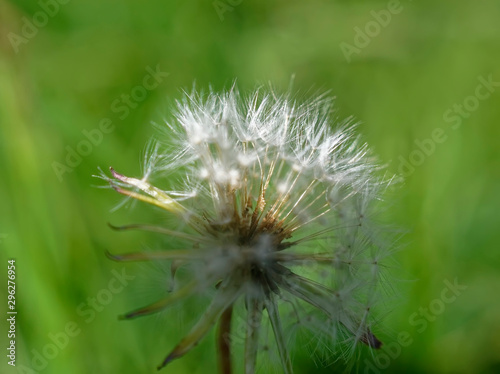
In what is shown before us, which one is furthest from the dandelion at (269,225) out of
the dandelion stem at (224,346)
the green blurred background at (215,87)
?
the green blurred background at (215,87)

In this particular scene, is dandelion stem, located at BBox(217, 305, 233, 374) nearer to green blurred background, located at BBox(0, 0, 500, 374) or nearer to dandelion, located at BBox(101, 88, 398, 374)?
dandelion, located at BBox(101, 88, 398, 374)

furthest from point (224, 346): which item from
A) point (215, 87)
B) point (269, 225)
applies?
point (215, 87)

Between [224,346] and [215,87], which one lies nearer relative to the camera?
[224,346]

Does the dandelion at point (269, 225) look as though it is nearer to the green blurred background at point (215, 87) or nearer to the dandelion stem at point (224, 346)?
the dandelion stem at point (224, 346)

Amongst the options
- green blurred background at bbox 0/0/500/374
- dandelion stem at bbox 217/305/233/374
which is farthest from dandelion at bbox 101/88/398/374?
green blurred background at bbox 0/0/500/374

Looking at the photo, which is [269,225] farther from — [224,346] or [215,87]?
[215,87]

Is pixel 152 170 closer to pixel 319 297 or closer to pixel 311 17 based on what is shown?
pixel 319 297
